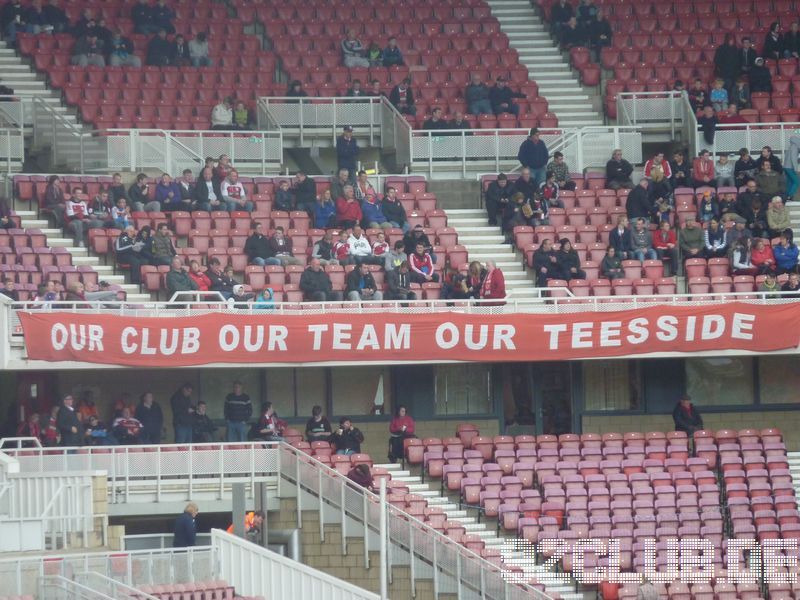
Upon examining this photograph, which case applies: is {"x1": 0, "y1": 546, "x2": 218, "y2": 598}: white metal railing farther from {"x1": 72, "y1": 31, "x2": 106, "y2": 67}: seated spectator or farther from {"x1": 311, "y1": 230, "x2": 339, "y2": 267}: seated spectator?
{"x1": 72, "y1": 31, "x2": 106, "y2": 67}: seated spectator

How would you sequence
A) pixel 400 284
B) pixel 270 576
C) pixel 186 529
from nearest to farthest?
pixel 270 576 < pixel 186 529 < pixel 400 284

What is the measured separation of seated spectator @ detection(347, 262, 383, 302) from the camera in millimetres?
28938

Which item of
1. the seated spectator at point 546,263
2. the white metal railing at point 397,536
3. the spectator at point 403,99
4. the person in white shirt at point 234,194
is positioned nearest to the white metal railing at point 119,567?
Answer: the white metal railing at point 397,536

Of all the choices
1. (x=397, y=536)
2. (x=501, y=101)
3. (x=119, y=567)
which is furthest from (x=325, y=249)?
(x=119, y=567)

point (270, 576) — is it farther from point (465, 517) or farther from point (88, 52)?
point (88, 52)

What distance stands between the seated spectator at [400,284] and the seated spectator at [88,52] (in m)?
8.18

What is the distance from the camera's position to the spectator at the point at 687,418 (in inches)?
1158

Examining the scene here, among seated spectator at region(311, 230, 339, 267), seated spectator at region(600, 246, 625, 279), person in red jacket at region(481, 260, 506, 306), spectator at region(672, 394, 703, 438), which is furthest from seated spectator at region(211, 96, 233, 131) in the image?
spectator at region(672, 394, 703, 438)

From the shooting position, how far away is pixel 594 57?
37344mm

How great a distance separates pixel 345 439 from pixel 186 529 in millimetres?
3083

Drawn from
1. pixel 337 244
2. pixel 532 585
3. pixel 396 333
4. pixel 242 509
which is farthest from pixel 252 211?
pixel 532 585

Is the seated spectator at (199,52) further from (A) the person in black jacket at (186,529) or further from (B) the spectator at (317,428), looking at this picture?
(A) the person in black jacket at (186,529)

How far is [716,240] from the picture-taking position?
100 feet

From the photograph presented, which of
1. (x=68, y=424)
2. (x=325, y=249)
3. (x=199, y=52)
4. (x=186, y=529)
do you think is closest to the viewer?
(x=186, y=529)
